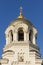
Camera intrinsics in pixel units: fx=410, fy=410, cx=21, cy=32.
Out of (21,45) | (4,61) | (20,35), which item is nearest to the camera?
(4,61)

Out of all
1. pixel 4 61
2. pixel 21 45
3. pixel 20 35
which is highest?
pixel 20 35

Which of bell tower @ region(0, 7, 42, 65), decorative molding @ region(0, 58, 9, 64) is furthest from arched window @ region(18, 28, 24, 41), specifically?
decorative molding @ region(0, 58, 9, 64)

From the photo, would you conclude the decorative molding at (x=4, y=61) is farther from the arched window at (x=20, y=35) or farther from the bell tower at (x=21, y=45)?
the arched window at (x=20, y=35)

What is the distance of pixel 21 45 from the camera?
38094mm

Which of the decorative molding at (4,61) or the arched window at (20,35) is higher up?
the arched window at (20,35)

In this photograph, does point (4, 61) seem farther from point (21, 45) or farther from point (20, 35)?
point (20, 35)

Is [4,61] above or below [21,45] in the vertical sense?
below

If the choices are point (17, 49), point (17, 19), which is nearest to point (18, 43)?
point (17, 49)

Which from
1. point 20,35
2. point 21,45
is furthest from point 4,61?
point 20,35

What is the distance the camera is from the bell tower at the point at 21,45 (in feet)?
123

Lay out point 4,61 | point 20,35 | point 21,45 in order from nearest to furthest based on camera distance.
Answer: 1. point 4,61
2. point 21,45
3. point 20,35

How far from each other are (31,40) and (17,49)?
1.85 m

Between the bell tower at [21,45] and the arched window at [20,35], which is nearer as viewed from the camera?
the bell tower at [21,45]

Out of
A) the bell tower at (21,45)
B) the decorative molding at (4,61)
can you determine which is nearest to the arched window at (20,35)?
the bell tower at (21,45)
